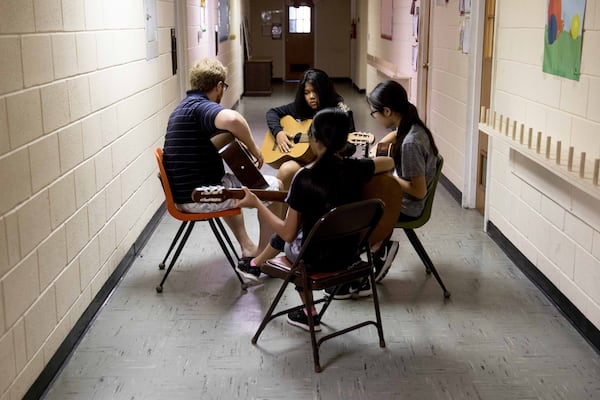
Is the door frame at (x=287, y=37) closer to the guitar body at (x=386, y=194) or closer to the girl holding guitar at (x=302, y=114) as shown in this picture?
the girl holding guitar at (x=302, y=114)

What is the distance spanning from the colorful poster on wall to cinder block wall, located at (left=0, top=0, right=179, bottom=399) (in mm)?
2214

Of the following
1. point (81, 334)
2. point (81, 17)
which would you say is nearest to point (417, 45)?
point (81, 17)

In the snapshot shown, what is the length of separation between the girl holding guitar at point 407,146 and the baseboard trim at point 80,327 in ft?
5.04

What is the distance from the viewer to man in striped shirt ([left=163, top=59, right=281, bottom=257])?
370cm

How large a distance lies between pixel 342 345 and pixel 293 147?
1.53 meters

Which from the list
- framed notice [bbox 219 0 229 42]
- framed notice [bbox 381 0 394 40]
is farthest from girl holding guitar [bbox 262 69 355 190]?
framed notice [bbox 381 0 394 40]

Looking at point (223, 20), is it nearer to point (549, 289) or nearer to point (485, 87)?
point (485, 87)

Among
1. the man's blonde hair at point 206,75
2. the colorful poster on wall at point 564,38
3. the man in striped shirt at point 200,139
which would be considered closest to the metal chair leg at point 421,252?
the man in striped shirt at point 200,139

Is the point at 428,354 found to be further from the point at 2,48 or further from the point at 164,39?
the point at 164,39

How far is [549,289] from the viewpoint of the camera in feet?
12.0

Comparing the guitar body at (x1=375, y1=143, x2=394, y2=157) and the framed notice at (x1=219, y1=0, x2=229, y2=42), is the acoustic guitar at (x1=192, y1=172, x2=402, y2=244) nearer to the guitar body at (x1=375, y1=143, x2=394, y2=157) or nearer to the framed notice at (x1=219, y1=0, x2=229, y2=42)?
the guitar body at (x1=375, y1=143, x2=394, y2=157)

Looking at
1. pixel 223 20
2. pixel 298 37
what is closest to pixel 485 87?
pixel 223 20

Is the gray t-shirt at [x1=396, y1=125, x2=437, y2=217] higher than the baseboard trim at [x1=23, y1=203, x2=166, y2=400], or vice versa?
the gray t-shirt at [x1=396, y1=125, x2=437, y2=217]

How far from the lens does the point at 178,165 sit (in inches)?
147
